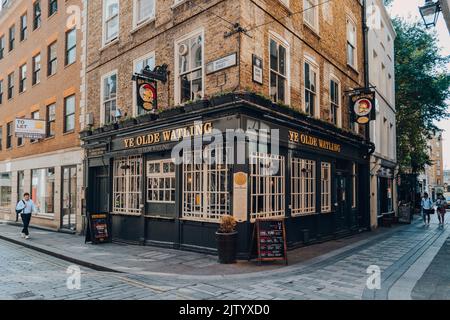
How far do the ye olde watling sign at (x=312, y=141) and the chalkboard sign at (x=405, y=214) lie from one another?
28.9 ft

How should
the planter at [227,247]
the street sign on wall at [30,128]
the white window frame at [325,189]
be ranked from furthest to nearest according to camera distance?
the street sign on wall at [30,128] < the white window frame at [325,189] < the planter at [227,247]

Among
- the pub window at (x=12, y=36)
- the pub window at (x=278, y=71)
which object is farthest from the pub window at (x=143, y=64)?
the pub window at (x=12, y=36)

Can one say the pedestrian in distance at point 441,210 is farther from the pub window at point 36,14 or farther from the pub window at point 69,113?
the pub window at point 36,14

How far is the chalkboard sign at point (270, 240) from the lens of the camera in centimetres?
846

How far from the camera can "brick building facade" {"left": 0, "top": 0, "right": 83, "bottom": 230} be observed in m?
15.8

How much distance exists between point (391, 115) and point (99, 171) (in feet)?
59.6

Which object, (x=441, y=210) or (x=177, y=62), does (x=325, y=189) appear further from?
(x=441, y=210)

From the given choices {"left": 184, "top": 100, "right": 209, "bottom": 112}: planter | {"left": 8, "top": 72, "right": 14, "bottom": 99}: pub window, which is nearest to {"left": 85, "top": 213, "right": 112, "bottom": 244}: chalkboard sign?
{"left": 184, "top": 100, "right": 209, "bottom": 112}: planter

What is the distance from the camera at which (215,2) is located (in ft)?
31.5

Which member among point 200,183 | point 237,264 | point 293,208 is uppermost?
point 200,183

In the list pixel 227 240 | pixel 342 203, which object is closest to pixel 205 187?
pixel 227 240

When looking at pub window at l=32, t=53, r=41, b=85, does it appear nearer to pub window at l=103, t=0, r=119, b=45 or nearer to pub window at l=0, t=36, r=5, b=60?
pub window at l=0, t=36, r=5, b=60

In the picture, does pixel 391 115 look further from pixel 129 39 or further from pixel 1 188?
pixel 1 188
